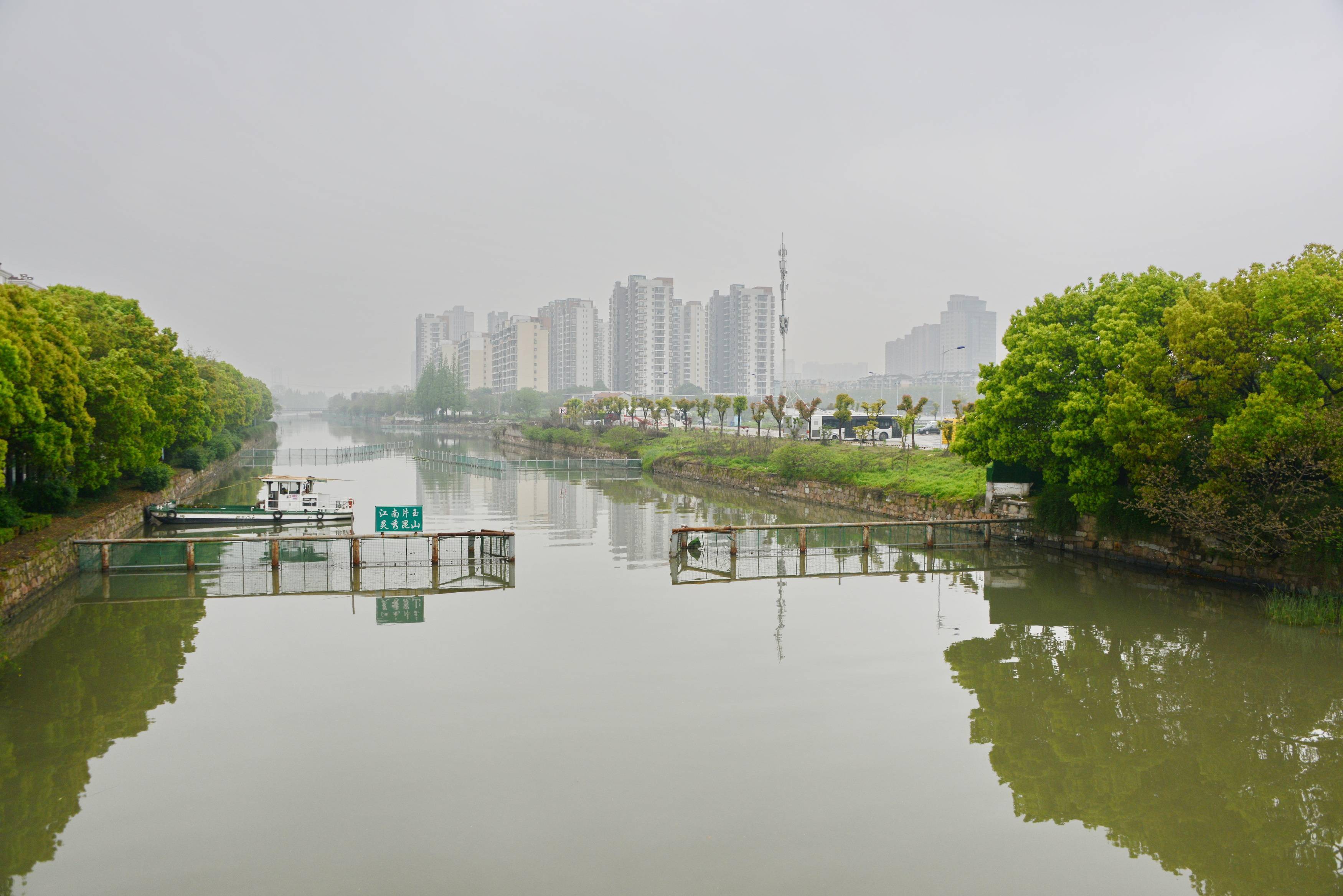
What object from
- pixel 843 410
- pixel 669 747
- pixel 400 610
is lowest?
pixel 669 747

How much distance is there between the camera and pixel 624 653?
51.4 feet

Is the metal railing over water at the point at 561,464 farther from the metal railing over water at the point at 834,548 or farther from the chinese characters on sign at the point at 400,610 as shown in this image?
the chinese characters on sign at the point at 400,610

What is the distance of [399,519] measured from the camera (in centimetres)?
2398

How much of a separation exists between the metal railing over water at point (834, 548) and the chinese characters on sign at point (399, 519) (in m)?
7.38

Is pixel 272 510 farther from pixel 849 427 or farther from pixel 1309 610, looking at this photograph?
pixel 849 427

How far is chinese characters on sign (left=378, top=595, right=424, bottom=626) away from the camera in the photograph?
59.9ft

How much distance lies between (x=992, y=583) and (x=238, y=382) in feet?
237

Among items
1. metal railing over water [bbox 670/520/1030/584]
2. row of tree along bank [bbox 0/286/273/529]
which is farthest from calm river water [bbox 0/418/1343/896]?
row of tree along bank [bbox 0/286/273/529]

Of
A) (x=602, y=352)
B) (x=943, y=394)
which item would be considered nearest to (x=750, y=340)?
(x=602, y=352)

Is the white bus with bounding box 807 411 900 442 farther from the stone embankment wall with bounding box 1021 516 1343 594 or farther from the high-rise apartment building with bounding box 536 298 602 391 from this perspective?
the high-rise apartment building with bounding box 536 298 602 391

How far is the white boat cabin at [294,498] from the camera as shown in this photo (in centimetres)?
3228

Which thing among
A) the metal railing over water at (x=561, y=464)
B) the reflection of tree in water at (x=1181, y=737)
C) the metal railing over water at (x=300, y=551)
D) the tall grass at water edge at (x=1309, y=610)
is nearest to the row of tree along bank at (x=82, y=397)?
the metal railing over water at (x=300, y=551)

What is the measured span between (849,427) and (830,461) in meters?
15.3

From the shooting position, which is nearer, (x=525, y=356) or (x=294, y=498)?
(x=294, y=498)
